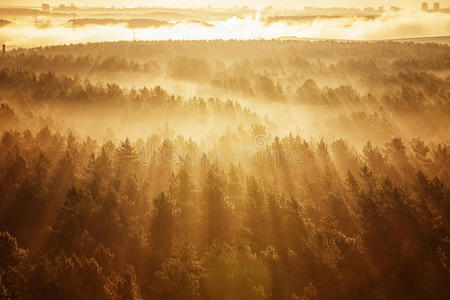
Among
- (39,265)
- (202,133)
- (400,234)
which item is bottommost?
(202,133)

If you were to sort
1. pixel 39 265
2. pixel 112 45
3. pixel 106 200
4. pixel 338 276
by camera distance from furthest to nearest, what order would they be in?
1. pixel 112 45
2. pixel 106 200
3. pixel 338 276
4. pixel 39 265

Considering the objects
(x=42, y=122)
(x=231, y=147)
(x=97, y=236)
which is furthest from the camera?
(x=42, y=122)

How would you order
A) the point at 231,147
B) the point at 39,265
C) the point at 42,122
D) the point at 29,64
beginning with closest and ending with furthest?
the point at 39,265
the point at 231,147
the point at 42,122
the point at 29,64

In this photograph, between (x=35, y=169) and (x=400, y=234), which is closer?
(x=400, y=234)

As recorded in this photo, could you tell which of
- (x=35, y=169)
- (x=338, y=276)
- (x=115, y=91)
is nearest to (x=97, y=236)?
(x=35, y=169)

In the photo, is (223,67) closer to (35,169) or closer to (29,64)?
(29,64)

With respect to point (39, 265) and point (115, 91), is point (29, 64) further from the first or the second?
point (39, 265)

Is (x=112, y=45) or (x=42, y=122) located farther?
(x=112, y=45)

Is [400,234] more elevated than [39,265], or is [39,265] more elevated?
[39,265]

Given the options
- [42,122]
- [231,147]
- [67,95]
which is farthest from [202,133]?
[67,95]
